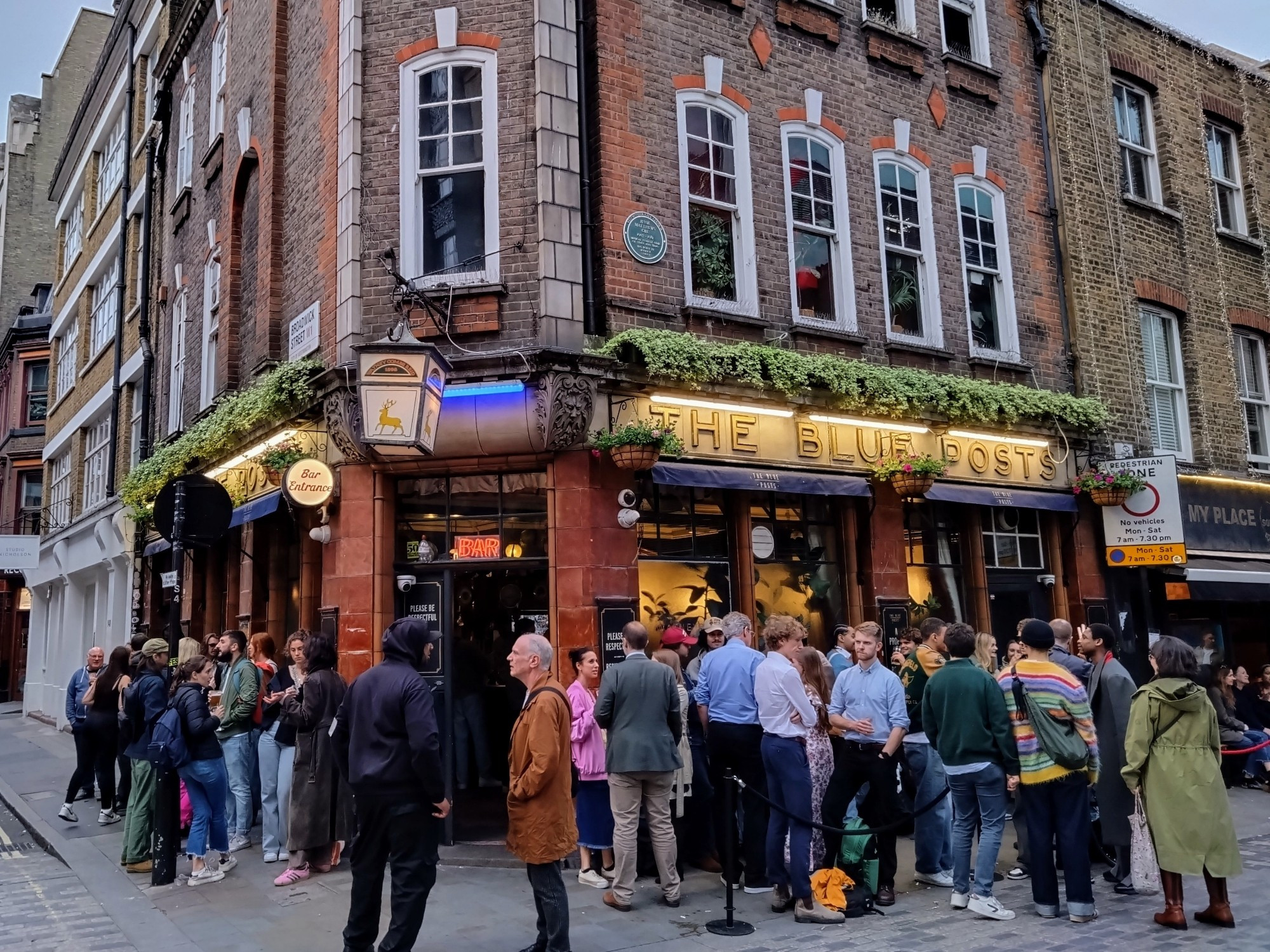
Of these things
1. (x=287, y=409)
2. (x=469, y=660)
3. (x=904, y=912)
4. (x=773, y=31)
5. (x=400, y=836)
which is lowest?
(x=904, y=912)

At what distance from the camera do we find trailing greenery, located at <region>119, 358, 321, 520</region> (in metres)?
10.6

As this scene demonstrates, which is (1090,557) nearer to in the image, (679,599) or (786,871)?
(679,599)

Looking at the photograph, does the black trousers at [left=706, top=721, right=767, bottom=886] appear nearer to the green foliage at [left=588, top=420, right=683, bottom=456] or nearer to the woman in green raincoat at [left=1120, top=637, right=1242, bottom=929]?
the woman in green raincoat at [left=1120, top=637, right=1242, bottom=929]

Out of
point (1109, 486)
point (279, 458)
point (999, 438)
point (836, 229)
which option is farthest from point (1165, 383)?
point (279, 458)

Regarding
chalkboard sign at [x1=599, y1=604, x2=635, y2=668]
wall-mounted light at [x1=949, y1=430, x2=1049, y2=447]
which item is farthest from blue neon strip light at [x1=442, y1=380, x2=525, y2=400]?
wall-mounted light at [x1=949, y1=430, x2=1049, y2=447]

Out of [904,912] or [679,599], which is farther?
[679,599]

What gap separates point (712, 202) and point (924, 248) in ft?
11.1

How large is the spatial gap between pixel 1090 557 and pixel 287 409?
34.4ft

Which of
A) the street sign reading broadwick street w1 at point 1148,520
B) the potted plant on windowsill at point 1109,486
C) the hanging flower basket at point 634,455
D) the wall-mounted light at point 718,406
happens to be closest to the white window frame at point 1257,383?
the street sign reading broadwick street w1 at point 1148,520

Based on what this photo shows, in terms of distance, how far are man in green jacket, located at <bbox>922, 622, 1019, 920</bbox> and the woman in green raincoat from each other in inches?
32.8

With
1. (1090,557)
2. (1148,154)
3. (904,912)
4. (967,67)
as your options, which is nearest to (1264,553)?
(1090,557)

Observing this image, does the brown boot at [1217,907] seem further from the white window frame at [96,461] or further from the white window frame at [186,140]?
the white window frame at [96,461]

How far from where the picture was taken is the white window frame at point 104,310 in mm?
21797

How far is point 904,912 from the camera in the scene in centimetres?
690
